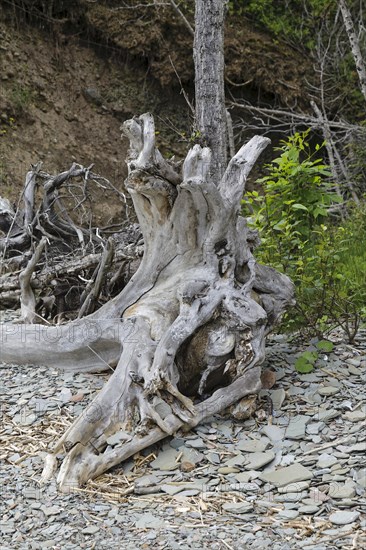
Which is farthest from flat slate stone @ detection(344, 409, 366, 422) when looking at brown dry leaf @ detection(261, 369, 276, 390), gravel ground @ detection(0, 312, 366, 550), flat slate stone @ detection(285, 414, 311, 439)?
brown dry leaf @ detection(261, 369, 276, 390)

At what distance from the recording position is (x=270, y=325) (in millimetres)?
4746

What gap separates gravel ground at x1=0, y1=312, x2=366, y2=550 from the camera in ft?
9.64

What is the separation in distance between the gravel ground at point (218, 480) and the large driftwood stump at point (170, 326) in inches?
5.9

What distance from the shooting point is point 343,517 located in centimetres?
302

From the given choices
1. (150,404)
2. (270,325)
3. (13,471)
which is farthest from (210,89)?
(13,471)

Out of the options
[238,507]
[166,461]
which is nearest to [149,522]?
[238,507]

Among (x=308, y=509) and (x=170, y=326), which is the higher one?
(x=170, y=326)

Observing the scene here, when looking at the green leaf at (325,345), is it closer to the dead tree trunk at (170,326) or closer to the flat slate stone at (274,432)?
the dead tree trunk at (170,326)

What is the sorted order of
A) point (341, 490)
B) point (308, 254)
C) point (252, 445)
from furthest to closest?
point (308, 254), point (252, 445), point (341, 490)

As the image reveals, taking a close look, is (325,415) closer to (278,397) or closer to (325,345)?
(278,397)

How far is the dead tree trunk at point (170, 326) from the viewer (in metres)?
3.75

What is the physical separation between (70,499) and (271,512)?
0.94 metres

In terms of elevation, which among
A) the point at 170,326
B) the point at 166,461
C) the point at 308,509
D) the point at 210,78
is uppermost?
the point at 210,78

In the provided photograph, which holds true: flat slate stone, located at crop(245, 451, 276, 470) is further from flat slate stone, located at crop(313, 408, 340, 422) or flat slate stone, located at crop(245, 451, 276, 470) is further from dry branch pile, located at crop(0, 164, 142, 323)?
dry branch pile, located at crop(0, 164, 142, 323)
